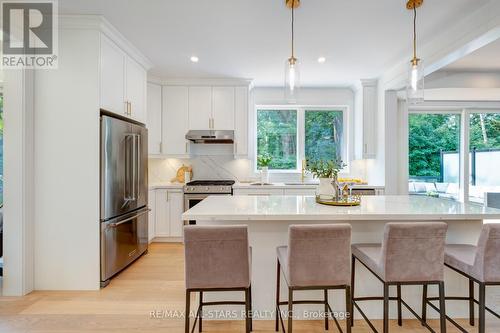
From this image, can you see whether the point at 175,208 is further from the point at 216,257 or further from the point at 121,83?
the point at 216,257

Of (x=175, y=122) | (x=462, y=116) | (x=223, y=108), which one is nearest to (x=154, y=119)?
(x=175, y=122)

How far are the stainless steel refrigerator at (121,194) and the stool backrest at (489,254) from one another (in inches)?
122

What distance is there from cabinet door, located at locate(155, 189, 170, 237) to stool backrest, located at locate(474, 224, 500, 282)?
3790 mm

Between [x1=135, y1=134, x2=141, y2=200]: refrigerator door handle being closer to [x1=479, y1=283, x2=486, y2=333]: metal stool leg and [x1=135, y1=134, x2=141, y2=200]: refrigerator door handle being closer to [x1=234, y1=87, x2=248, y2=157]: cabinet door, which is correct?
[x1=234, y1=87, x2=248, y2=157]: cabinet door

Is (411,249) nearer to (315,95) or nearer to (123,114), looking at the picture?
(123,114)

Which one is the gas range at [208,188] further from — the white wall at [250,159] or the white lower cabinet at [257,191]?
the white wall at [250,159]

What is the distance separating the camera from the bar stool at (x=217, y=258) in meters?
1.62

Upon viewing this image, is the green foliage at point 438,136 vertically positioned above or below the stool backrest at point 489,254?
above

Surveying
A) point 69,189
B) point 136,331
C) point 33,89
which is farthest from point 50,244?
point 33,89

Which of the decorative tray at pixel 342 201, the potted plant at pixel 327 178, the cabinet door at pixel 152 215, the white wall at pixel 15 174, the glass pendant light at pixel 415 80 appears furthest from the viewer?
the cabinet door at pixel 152 215

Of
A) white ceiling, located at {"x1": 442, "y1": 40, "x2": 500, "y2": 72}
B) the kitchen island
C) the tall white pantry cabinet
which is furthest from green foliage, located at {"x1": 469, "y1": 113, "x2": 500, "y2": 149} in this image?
the tall white pantry cabinet

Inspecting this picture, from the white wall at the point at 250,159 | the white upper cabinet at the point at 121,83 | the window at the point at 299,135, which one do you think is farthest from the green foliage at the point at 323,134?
the white upper cabinet at the point at 121,83

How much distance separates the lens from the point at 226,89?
14.8 feet

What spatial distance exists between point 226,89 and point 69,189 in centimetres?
277
